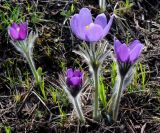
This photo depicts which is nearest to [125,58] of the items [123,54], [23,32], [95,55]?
[123,54]

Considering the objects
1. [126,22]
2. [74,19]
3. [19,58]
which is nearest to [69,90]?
[74,19]

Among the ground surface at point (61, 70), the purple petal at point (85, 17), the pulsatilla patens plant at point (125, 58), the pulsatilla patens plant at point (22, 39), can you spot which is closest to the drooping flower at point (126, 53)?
the pulsatilla patens plant at point (125, 58)

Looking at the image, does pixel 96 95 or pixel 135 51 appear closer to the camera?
pixel 135 51

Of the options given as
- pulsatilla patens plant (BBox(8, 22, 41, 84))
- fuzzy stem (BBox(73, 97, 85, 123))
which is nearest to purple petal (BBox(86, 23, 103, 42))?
fuzzy stem (BBox(73, 97, 85, 123))

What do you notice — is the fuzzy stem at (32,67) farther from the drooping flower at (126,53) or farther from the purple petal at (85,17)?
the drooping flower at (126,53)

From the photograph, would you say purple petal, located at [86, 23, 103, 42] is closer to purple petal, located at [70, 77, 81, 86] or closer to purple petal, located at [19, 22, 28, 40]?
purple petal, located at [70, 77, 81, 86]

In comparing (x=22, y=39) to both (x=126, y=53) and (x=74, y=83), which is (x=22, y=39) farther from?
(x=126, y=53)
